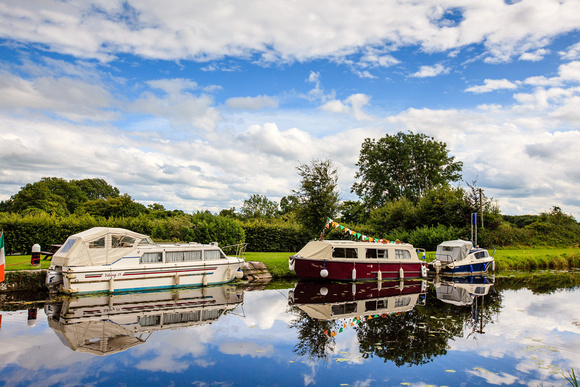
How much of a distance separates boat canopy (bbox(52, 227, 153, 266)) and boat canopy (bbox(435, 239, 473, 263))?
66.2 feet

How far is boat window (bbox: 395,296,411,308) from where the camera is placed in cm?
1719

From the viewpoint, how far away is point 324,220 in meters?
28.1

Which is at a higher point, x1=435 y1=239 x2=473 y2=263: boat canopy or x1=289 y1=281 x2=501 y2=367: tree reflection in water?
x1=435 y1=239 x2=473 y2=263: boat canopy

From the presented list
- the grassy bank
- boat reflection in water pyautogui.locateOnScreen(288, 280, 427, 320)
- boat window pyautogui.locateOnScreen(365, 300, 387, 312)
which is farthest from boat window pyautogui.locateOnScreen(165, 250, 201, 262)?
boat window pyautogui.locateOnScreen(365, 300, 387, 312)

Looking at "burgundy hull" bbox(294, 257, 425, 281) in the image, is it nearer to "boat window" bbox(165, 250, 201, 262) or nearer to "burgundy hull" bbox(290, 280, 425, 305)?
"burgundy hull" bbox(290, 280, 425, 305)

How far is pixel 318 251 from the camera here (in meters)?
22.8

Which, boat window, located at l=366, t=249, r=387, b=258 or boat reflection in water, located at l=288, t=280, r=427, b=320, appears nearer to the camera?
boat reflection in water, located at l=288, t=280, r=427, b=320

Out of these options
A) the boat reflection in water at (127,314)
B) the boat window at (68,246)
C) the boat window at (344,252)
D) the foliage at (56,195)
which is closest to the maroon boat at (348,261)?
the boat window at (344,252)

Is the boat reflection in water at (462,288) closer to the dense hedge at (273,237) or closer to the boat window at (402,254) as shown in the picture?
the boat window at (402,254)

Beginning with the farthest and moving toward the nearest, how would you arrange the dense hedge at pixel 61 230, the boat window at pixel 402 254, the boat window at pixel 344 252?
the dense hedge at pixel 61 230
the boat window at pixel 402 254
the boat window at pixel 344 252

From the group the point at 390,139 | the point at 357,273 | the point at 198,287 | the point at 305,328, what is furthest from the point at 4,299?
the point at 390,139

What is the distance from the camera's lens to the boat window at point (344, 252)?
22.9 m

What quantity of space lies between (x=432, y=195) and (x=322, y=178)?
18552 millimetres

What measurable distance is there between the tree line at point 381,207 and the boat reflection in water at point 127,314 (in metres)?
10.6
